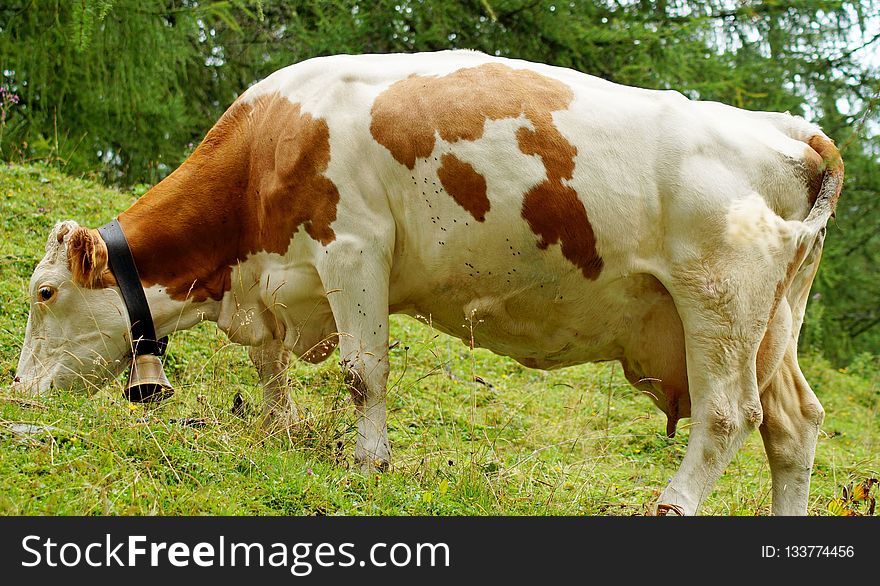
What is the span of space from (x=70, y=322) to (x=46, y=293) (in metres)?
0.20

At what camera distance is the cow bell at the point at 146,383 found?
5250mm

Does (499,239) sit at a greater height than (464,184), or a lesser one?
lesser

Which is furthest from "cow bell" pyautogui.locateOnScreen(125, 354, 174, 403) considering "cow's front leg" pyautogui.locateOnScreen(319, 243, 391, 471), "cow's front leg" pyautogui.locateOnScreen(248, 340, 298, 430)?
"cow's front leg" pyautogui.locateOnScreen(319, 243, 391, 471)

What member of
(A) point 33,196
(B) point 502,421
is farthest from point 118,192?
(B) point 502,421

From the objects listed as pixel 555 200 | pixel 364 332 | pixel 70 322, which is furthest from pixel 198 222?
pixel 555 200

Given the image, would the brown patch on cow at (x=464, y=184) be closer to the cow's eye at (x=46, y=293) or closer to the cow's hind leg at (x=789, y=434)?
the cow's hind leg at (x=789, y=434)

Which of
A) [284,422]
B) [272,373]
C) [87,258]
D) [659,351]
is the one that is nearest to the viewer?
[284,422]

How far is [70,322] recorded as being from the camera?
532 cm

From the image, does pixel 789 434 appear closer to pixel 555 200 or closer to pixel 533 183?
pixel 555 200

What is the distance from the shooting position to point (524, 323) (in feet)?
16.5

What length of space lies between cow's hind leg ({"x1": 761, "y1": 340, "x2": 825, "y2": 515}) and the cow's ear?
3562 mm

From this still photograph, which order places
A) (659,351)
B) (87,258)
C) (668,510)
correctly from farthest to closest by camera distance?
(87,258) → (659,351) → (668,510)

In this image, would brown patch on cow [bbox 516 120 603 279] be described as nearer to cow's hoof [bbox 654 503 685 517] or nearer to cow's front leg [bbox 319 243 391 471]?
cow's front leg [bbox 319 243 391 471]

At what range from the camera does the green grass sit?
3.98 m
